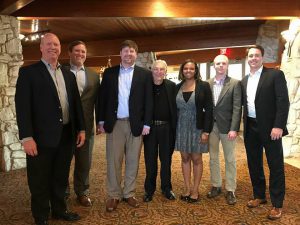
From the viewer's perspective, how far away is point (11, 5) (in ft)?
11.6

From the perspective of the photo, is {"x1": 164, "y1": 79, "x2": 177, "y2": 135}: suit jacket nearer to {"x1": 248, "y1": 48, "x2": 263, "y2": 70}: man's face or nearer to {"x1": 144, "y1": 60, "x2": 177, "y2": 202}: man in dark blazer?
{"x1": 144, "y1": 60, "x2": 177, "y2": 202}: man in dark blazer

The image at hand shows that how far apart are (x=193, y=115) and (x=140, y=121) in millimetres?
536

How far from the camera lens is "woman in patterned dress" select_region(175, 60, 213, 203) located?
2.80m

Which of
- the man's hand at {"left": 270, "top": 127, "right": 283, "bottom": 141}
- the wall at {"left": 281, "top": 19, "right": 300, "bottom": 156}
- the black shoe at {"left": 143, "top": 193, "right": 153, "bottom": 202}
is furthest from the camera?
the wall at {"left": 281, "top": 19, "right": 300, "bottom": 156}

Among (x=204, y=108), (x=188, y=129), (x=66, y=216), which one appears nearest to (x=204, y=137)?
(x=188, y=129)

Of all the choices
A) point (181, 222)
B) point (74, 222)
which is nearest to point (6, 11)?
point (74, 222)

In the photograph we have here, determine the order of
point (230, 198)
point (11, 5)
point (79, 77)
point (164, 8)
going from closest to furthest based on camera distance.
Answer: point (79, 77) → point (230, 198) → point (11, 5) → point (164, 8)

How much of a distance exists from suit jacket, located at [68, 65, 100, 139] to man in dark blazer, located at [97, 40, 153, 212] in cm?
13

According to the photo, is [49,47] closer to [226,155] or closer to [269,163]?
[226,155]

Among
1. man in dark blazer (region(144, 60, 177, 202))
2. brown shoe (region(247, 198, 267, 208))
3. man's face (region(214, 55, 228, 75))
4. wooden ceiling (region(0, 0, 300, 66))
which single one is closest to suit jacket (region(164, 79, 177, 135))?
man in dark blazer (region(144, 60, 177, 202))

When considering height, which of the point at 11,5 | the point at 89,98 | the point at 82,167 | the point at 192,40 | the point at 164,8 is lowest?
the point at 82,167

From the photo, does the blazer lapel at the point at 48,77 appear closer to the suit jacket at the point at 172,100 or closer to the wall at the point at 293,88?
the suit jacket at the point at 172,100

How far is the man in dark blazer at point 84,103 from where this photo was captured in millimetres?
2752

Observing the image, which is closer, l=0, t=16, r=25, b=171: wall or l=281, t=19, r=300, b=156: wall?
l=0, t=16, r=25, b=171: wall
